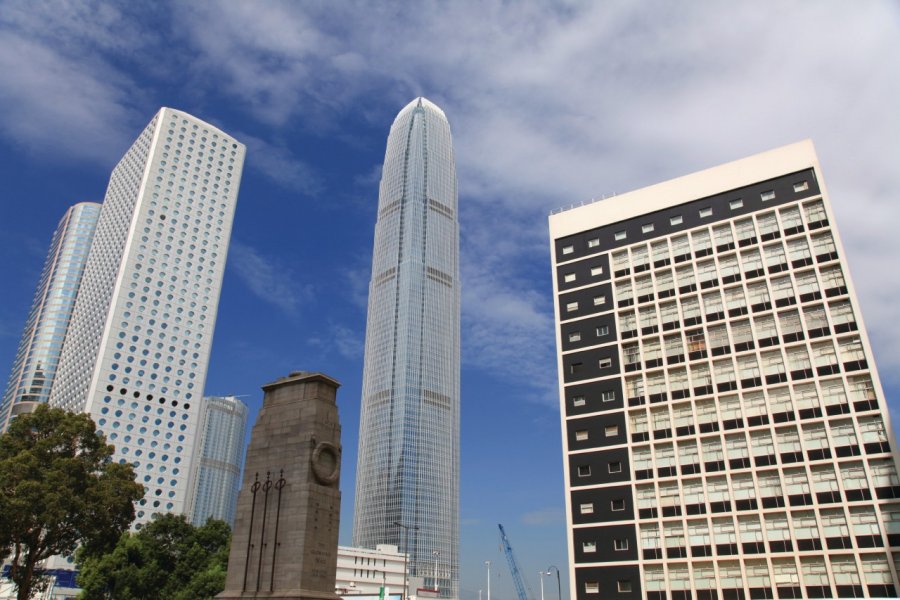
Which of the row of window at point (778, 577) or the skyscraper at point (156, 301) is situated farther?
the skyscraper at point (156, 301)

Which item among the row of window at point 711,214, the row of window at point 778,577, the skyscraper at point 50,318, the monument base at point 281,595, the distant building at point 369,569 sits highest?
the skyscraper at point 50,318

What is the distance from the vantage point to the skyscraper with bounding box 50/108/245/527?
4702 inches

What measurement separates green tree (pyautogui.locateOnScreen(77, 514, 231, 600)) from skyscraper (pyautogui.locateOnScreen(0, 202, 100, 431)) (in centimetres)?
12639

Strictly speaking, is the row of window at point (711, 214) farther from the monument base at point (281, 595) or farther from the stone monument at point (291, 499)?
the monument base at point (281, 595)

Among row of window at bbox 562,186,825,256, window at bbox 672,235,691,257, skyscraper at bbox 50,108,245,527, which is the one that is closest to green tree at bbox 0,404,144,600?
row of window at bbox 562,186,825,256

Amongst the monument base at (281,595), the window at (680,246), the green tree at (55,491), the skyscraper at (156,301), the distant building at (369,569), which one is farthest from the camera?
the distant building at (369,569)

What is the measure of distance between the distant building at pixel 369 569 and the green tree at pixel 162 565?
72.9 m

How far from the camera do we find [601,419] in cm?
6244

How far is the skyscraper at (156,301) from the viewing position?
119 metres

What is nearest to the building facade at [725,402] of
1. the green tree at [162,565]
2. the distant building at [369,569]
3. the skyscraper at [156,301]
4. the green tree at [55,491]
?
the green tree at [162,565]

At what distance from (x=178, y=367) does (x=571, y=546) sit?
94.2 metres

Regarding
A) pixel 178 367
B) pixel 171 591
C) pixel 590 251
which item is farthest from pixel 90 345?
pixel 590 251

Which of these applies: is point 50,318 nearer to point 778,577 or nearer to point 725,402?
point 725,402

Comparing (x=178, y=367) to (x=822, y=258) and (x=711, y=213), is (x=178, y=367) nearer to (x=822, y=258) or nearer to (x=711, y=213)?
(x=711, y=213)
